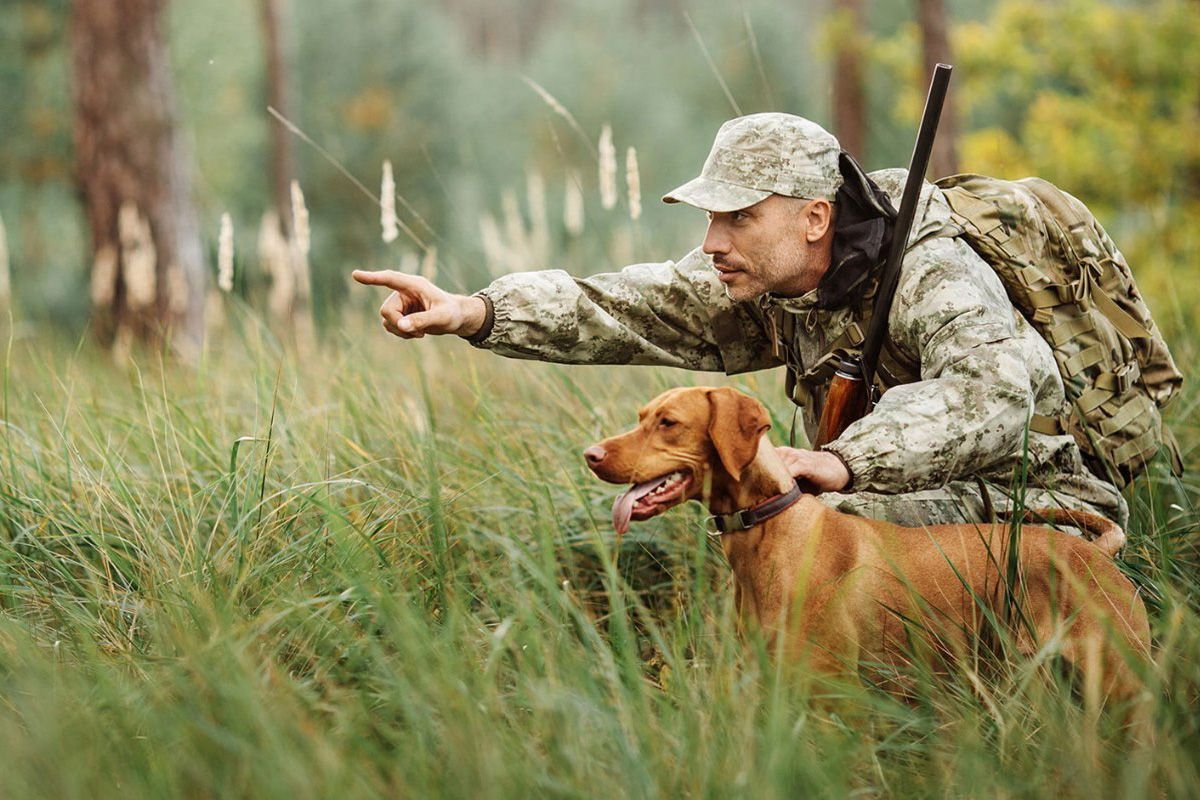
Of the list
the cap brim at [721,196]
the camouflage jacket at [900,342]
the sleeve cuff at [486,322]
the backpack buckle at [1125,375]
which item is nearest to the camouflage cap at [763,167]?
the cap brim at [721,196]

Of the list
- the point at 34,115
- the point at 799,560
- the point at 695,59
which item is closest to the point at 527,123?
the point at 695,59

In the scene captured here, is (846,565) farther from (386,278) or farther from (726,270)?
(386,278)

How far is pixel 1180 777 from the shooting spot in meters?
2.24

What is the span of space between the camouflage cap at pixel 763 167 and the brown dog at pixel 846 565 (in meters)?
0.66

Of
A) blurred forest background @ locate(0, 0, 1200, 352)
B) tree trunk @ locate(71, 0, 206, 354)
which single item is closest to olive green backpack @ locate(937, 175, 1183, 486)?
blurred forest background @ locate(0, 0, 1200, 352)

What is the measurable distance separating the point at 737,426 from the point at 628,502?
1.06 feet

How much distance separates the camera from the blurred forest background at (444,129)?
7.31 meters

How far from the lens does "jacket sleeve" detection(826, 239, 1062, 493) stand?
3023mm

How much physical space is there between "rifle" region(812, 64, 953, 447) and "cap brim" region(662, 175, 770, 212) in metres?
0.39

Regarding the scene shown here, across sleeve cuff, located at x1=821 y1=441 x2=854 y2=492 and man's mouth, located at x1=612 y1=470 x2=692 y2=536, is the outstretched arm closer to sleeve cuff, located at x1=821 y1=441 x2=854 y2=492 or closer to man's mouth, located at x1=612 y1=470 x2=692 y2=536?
man's mouth, located at x1=612 y1=470 x2=692 y2=536

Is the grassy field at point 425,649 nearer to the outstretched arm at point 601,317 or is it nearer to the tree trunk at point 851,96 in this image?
the outstretched arm at point 601,317

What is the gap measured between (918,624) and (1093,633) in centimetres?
42

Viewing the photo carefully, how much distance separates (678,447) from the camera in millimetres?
2986

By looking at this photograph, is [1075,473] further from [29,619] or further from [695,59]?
[695,59]
